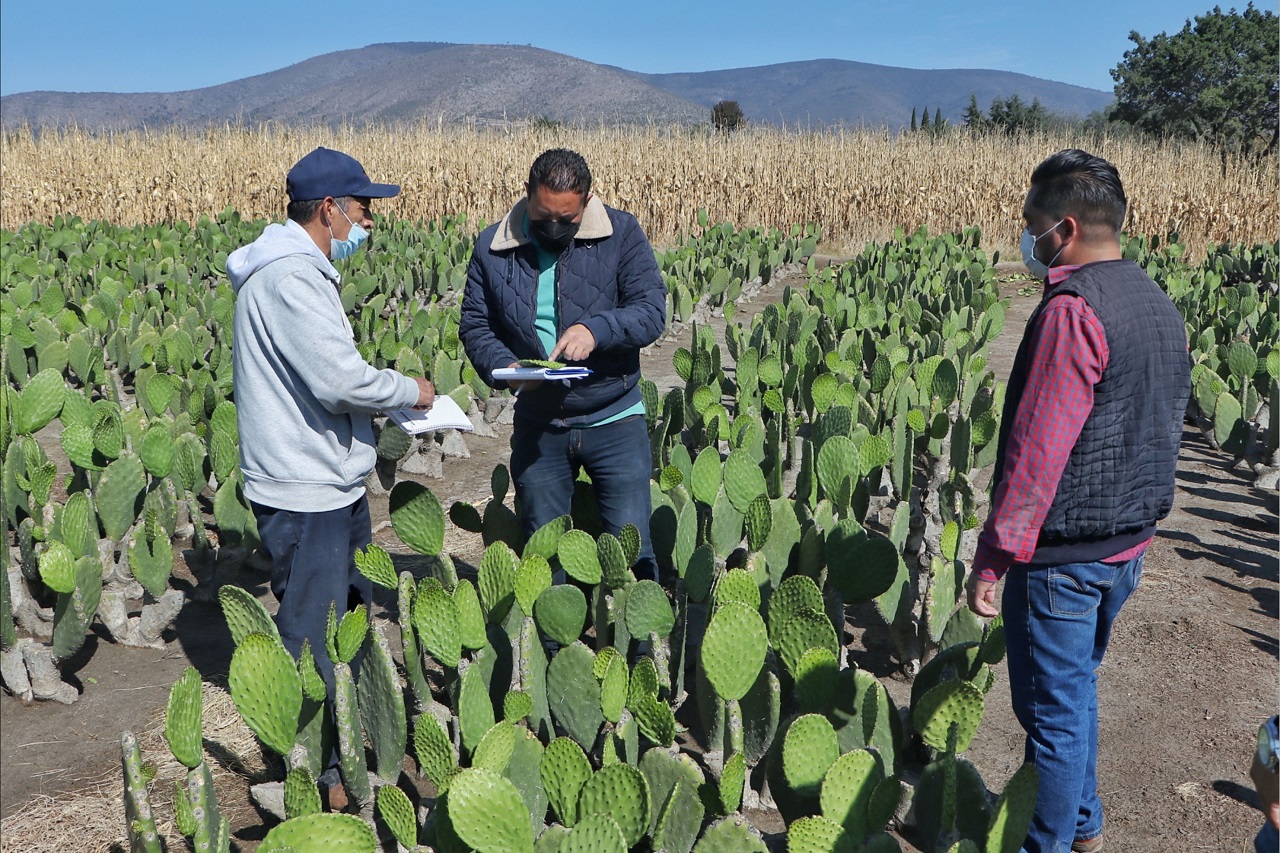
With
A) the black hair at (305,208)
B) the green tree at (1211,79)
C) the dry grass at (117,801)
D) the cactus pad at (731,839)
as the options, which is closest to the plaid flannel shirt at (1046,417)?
the cactus pad at (731,839)

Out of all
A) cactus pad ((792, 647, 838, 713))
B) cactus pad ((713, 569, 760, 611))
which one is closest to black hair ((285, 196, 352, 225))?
cactus pad ((713, 569, 760, 611))

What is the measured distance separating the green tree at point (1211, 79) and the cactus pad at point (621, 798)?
3877cm

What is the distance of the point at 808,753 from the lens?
83.7 inches

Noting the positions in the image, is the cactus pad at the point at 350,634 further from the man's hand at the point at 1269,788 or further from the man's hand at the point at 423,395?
the man's hand at the point at 1269,788

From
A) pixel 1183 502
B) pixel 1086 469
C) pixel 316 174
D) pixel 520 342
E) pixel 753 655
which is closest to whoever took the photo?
pixel 1086 469

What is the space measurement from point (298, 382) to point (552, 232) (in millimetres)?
754

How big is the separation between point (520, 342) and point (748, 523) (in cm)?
82

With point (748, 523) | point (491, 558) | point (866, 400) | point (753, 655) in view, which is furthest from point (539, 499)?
point (866, 400)

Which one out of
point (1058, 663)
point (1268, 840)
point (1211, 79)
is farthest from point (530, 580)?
point (1211, 79)

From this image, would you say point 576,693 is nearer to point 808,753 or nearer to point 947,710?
point 808,753

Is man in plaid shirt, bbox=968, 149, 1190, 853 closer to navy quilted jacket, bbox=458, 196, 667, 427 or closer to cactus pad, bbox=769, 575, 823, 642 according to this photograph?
cactus pad, bbox=769, 575, 823, 642

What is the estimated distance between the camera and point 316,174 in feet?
8.16

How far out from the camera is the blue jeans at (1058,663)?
199 centimetres

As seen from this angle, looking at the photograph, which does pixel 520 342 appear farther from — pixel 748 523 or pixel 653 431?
pixel 653 431
